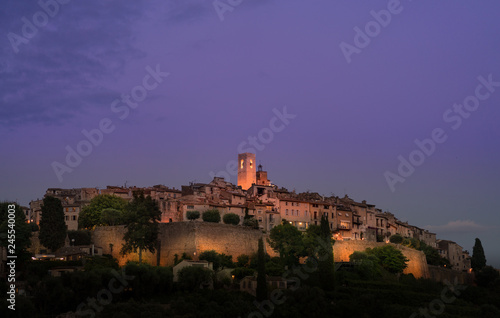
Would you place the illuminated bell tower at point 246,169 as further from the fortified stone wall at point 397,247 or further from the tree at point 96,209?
the fortified stone wall at point 397,247

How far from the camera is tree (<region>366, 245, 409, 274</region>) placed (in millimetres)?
61531

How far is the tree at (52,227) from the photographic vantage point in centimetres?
5497

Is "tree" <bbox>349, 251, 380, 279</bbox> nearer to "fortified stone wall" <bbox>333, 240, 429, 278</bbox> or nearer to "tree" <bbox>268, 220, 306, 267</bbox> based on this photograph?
"fortified stone wall" <bbox>333, 240, 429, 278</bbox>

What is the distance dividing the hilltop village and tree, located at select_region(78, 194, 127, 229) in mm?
1522

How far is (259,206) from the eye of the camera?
70.4 metres

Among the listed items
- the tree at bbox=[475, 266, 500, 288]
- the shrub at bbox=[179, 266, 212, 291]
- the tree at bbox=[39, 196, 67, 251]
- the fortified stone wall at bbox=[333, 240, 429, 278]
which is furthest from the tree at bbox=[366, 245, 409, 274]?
the tree at bbox=[39, 196, 67, 251]

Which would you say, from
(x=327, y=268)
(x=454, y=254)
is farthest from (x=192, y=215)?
(x=454, y=254)

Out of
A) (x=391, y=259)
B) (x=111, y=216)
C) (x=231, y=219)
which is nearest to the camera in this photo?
(x=391, y=259)

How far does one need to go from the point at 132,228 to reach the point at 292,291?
54.8ft

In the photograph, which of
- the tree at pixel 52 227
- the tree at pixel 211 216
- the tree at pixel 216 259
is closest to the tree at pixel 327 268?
the tree at pixel 216 259

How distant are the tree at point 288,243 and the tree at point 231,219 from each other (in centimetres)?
594

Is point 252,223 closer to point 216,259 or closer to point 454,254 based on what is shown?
point 216,259

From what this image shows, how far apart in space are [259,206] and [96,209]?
1796cm

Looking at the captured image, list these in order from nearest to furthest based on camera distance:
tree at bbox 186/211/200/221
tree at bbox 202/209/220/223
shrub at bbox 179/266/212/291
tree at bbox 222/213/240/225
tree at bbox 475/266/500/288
Result: shrub at bbox 179/266/212/291 → tree at bbox 186/211/200/221 → tree at bbox 202/209/220/223 → tree at bbox 222/213/240/225 → tree at bbox 475/266/500/288
